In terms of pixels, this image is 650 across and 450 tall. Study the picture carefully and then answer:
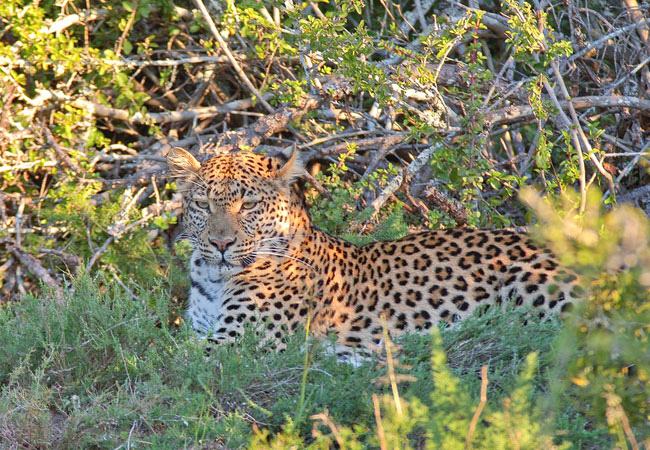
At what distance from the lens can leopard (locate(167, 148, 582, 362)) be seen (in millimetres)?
5809

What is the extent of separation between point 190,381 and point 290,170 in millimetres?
1994

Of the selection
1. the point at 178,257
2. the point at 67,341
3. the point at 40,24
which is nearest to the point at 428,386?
the point at 67,341

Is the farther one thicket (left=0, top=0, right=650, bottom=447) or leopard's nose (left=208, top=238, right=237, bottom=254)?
leopard's nose (left=208, top=238, right=237, bottom=254)

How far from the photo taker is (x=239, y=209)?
231 inches

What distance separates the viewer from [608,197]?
7.04 meters

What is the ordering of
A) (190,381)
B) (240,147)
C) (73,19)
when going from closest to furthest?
(190,381) → (240,147) → (73,19)

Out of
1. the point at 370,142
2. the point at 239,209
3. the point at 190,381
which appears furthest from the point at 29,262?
the point at 190,381

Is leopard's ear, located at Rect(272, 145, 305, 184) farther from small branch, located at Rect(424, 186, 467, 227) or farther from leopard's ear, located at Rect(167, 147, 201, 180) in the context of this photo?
small branch, located at Rect(424, 186, 467, 227)

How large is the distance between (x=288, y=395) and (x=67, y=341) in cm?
146

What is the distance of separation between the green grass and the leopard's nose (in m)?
0.55

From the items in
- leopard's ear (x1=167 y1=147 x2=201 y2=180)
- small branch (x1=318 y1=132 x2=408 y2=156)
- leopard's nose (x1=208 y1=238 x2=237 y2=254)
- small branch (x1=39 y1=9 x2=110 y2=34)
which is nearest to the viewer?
leopard's nose (x1=208 y1=238 x2=237 y2=254)

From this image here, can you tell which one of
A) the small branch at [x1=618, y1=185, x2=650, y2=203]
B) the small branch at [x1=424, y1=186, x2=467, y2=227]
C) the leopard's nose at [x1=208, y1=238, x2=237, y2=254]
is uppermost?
the small branch at [x1=618, y1=185, x2=650, y2=203]

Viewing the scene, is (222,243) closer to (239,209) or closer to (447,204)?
(239,209)

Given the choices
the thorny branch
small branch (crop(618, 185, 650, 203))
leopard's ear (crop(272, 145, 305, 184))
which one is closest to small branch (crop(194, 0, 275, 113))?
the thorny branch
